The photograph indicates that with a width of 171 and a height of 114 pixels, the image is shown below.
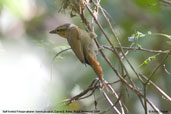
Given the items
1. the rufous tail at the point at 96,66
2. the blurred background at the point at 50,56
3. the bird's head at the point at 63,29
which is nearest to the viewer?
the rufous tail at the point at 96,66

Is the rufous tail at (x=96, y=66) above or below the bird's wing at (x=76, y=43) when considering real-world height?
below

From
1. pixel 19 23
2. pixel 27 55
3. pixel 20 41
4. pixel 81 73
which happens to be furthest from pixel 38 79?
pixel 19 23

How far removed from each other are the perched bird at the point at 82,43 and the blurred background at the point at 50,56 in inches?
4.0

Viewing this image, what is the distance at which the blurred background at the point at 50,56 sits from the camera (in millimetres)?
2145

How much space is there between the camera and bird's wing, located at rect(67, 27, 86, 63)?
2.18 m

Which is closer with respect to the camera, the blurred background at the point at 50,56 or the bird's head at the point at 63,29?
the blurred background at the point at 50,56

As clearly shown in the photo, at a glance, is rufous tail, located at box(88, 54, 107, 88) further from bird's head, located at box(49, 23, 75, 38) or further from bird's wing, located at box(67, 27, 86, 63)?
bird's head, located at box(49, 23, 75, 38)

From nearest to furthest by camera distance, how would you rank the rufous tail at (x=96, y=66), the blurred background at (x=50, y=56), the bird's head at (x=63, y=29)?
the rufous tail at (x=96, y=66) < the blurred background at (x=50, y=56) < the bird's head at (x=63, y=29)

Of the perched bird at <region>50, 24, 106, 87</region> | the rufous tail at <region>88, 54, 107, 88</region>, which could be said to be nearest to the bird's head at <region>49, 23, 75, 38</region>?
the perched bird at <region>50, 24, 106, 87</region>

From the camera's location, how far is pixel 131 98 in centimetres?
317

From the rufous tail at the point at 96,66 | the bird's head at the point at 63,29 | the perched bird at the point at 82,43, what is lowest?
the rufous tail at the point at 96,66

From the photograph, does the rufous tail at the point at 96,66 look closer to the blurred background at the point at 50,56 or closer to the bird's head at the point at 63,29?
the blurred background at the point at 50,56

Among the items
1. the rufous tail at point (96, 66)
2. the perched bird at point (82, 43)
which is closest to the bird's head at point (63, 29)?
the perched bird at point (82, 43)

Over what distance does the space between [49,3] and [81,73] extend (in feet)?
1.85
